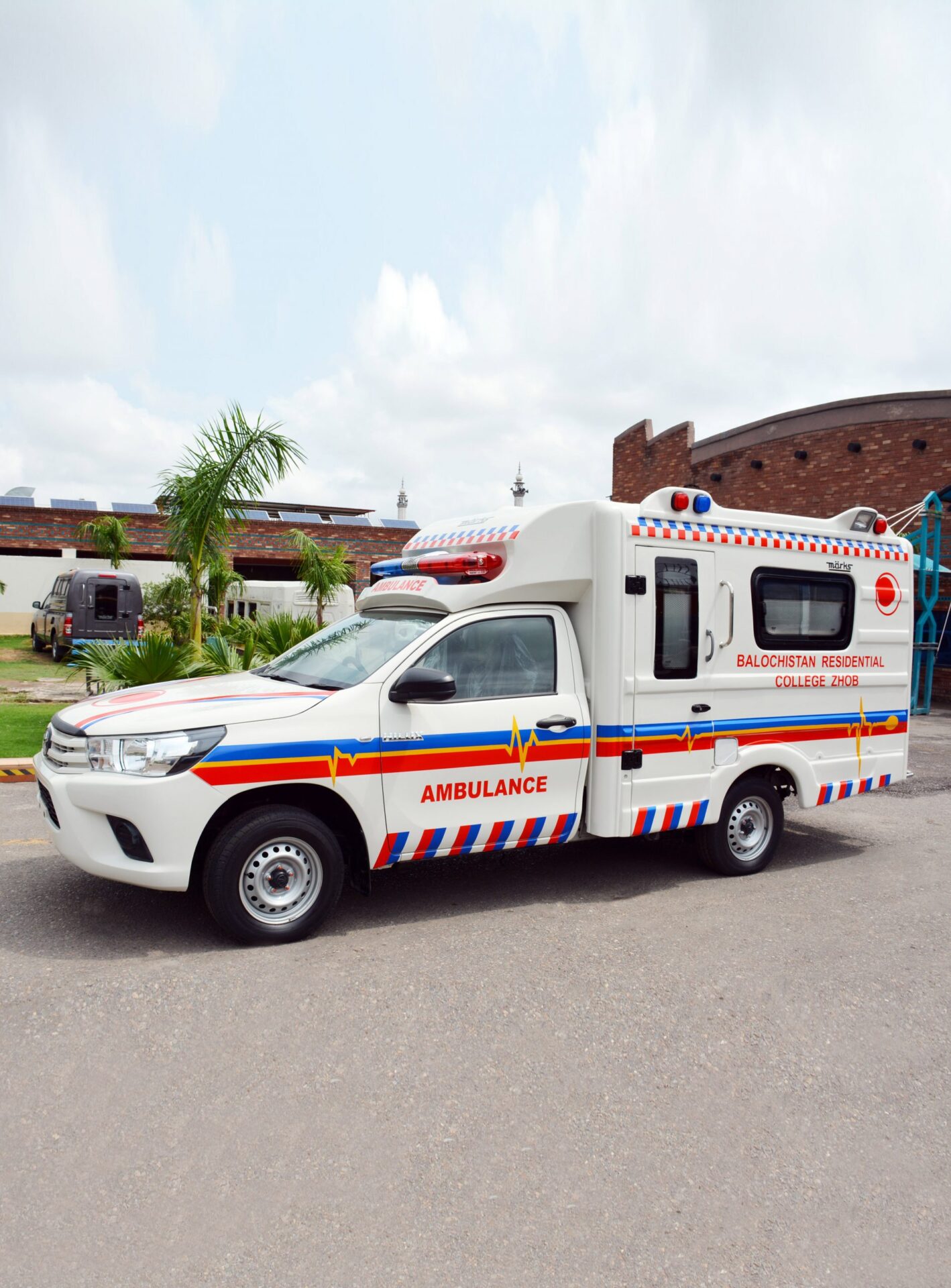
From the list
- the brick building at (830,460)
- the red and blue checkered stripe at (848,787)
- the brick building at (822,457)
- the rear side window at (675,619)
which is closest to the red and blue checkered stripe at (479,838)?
the rear side window at (675,619)

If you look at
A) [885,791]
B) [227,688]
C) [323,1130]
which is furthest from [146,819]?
[885,791]

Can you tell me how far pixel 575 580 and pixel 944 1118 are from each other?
3.44 metres

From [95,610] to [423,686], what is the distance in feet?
60.8

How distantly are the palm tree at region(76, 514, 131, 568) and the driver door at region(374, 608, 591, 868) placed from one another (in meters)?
32.5

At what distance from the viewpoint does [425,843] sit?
5430 mm

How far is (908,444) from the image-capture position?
20750mm

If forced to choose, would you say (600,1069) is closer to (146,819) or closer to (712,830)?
(146,819)

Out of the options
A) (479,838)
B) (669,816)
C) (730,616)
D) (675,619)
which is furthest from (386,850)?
(730,616)

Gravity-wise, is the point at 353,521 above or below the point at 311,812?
above

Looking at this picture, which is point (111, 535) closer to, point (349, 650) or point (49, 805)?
point (349, 650)

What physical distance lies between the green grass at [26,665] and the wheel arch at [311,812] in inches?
444

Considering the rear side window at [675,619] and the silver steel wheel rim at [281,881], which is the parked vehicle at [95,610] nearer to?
the rear side window at [675,619]

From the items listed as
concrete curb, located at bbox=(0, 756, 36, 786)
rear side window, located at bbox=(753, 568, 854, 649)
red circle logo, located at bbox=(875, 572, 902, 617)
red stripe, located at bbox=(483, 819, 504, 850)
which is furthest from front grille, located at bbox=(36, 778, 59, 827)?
red circle logo, located at bbox=(875, 572, 902, 617)

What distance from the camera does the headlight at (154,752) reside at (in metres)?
4.81
